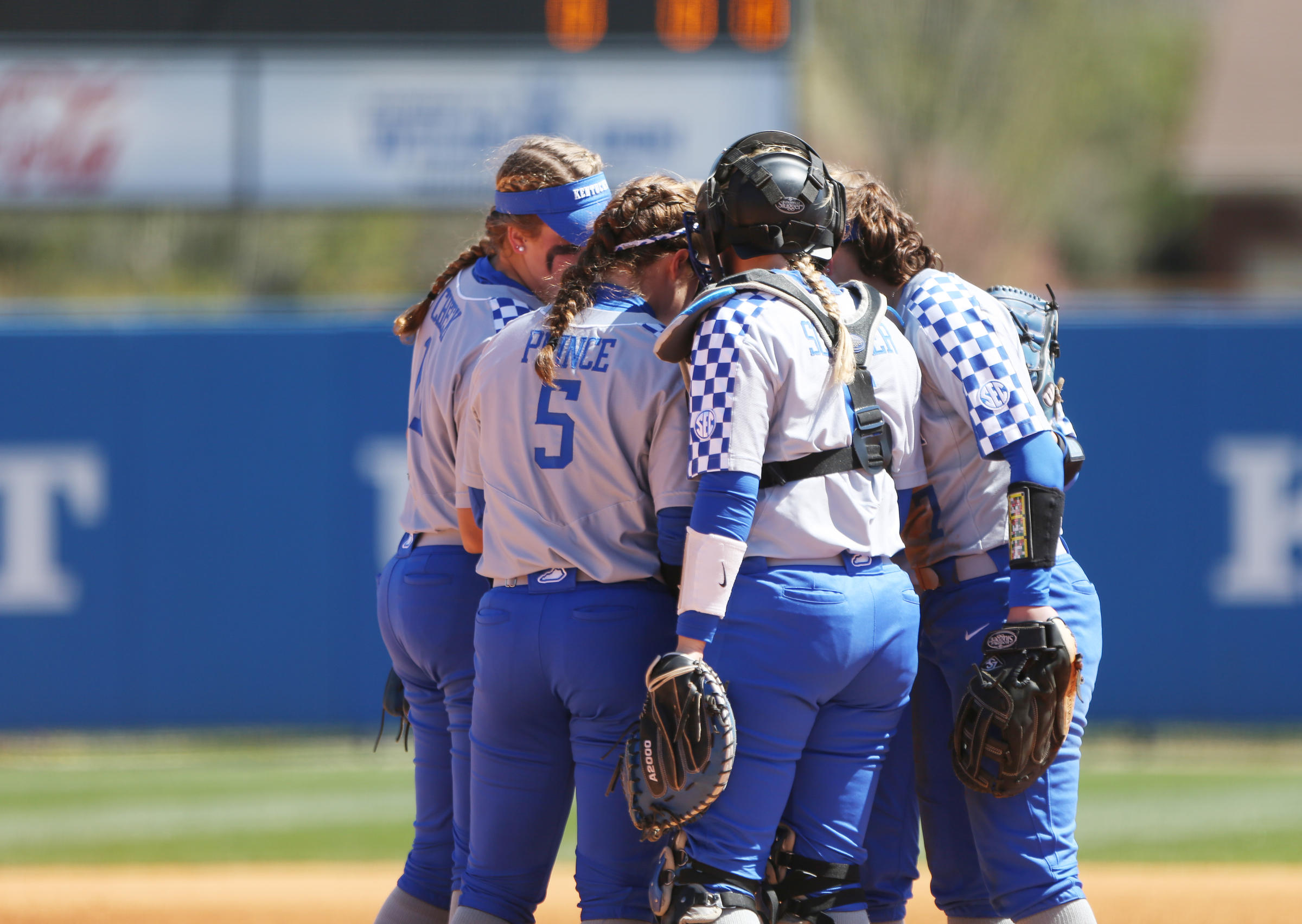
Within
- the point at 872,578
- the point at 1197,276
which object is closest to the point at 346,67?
the point at 872,578

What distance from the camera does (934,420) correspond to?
328 centimetres

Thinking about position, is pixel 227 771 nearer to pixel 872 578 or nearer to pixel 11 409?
pixel 11 409

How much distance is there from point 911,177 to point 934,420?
23.9 metres

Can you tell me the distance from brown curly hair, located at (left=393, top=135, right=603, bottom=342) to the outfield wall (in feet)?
15.6

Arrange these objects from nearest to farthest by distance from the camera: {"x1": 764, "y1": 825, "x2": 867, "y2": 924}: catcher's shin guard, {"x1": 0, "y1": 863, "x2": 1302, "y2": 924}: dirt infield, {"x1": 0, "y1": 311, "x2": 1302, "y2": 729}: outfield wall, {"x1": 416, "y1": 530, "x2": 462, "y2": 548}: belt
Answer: {"x1": 764, "y1": 825, "x2": 867, "y2": 924}: catcher's shin guard < {"x1": 416, "y1": 530, "x2": 462, "y2": 548}: belt < {"x1": 0, "y1": 863, "x2": 1302, "y2": 924}: dirt infield < {"x1": 0, "y1": 311, "x2": 1302, "y2": 729}: outfield wall

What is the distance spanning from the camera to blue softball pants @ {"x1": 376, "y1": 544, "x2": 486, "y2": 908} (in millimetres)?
3508

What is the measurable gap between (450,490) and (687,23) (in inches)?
279

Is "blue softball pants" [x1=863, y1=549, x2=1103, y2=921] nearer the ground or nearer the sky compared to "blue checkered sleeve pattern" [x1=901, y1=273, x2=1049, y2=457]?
nearer the ground

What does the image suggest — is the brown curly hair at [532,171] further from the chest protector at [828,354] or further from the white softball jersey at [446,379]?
the chest protector at [828,354]

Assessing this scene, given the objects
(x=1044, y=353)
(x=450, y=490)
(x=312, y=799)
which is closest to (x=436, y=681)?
(x=450, y=490)

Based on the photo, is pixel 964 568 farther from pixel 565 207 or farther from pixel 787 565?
pixel 565 207

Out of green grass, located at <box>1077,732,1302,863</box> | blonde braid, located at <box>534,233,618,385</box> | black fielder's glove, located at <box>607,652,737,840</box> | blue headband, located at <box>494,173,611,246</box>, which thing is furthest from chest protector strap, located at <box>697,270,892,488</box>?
green grass, located at <box>1077,732,1302,863</box>

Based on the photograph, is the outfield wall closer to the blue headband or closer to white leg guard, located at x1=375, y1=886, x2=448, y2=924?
white leg guard, located at x1=375, y1=886, x2=448, y2=924

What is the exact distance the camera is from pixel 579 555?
3.05m
